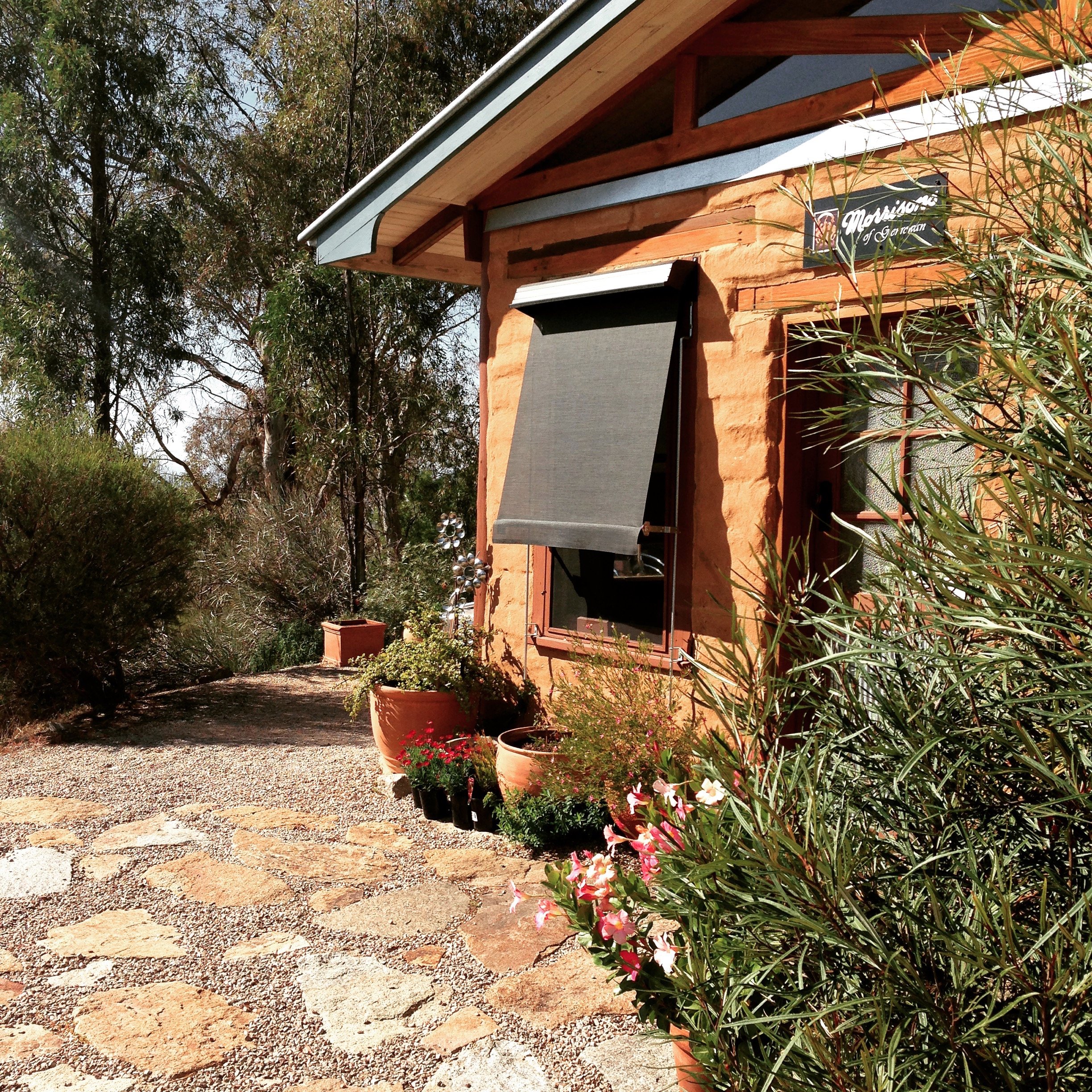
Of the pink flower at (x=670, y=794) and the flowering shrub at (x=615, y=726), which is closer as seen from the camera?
the pink flower at (x=670, y=794)

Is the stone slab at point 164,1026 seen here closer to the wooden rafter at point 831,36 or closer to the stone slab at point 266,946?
the stone slab at point 266,946

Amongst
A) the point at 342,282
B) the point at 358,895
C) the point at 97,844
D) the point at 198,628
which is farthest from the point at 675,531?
the point at 342,282

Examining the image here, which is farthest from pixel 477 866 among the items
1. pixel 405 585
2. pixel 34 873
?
pixel 405 585

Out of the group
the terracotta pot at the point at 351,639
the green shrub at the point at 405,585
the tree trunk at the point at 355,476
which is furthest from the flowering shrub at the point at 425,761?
the tree trunk at the point at 355,476

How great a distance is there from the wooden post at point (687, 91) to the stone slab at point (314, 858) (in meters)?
3.79

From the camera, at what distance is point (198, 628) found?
10039mm

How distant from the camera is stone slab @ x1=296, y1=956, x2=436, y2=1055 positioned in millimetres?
3088

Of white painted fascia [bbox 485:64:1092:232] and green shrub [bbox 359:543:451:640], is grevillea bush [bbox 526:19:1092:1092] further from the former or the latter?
green shrub [bbox 359:543:451:640]

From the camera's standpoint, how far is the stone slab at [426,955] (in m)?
3.56

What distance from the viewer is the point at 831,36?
4.33 metres

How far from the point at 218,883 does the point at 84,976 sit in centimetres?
85

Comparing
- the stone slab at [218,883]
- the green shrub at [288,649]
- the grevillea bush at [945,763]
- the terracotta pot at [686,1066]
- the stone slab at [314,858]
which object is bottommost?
the green shrub at [288,649]

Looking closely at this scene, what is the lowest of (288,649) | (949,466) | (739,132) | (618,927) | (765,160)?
(288,649)

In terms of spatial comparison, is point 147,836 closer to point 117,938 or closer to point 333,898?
point 117,938
